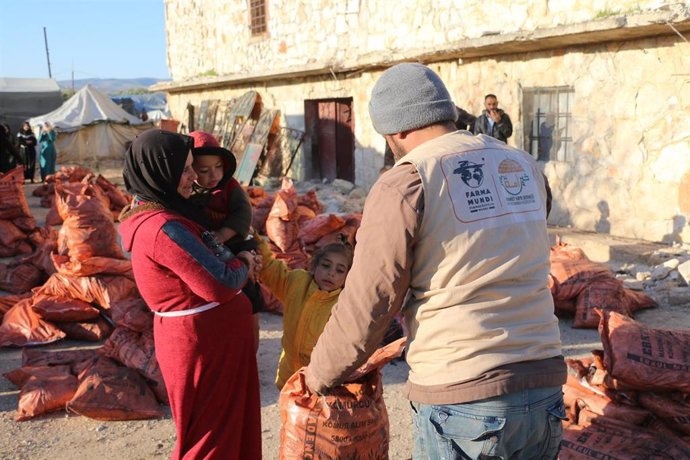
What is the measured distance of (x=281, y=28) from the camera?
1374cm

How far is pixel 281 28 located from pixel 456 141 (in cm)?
1268

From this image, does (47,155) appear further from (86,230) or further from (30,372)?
(30,372)

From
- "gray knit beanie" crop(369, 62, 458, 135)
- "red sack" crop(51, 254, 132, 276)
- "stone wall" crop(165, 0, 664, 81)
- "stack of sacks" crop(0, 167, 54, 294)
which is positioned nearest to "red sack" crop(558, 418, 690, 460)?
"gray knit beanie" crop(369, 62, 458, 135)

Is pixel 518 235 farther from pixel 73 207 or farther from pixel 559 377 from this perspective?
pixel 73 207

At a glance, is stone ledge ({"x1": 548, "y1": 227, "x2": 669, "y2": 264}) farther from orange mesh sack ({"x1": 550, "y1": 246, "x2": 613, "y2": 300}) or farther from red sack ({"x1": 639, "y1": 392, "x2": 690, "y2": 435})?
red sack ({"x1": 639, "y1": 392, "x2": 690, "y2": 435})

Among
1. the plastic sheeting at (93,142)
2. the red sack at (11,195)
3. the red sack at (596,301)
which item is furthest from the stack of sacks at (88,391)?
the plastic sheeting at (93,142)

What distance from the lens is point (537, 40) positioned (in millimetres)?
7594

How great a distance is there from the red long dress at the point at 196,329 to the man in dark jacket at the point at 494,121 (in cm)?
596

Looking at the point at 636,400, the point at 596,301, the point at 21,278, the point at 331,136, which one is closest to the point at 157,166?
the point at 636,400

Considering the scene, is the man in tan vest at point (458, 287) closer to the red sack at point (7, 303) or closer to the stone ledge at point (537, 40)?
the red sack at point (7, 303)

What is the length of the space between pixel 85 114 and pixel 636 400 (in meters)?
21.5

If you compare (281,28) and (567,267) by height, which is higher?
(281,28)

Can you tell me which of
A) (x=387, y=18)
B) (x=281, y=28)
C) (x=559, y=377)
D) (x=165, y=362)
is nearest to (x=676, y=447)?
(x=559, y=377)

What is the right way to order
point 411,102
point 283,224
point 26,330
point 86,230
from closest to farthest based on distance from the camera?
point 411,102 < point 26,330 < point 86,230 < point 283,224
